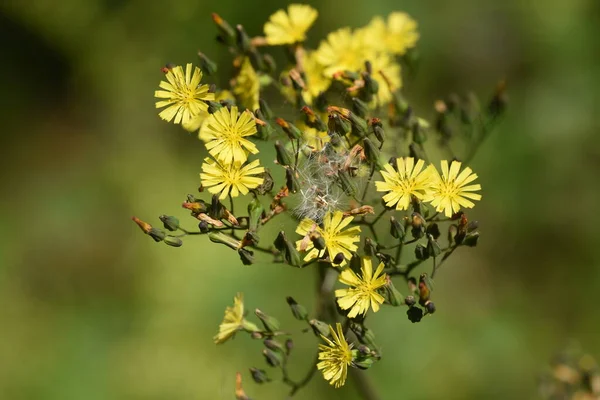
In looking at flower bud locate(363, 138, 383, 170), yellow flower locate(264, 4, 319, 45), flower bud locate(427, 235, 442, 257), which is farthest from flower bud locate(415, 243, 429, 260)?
yellow flower locate(264, 4, 319, 45)

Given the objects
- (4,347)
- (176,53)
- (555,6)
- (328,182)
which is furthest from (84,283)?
(555,6)

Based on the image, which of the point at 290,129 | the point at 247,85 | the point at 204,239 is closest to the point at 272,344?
the point at 290,129

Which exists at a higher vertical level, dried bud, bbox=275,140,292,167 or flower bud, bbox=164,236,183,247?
dried bud, bbox=275,140,292,167

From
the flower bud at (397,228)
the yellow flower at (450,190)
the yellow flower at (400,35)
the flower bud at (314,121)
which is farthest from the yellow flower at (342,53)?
the flower bud at (397,228)

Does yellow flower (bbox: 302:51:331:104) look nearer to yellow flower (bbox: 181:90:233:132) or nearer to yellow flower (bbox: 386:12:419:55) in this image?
yellow flower (bbox: 181:90:233:132)

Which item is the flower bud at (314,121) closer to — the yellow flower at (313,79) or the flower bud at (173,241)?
the yellow flower at (313,79)

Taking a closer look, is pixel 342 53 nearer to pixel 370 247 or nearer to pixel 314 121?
pixel 314 121
